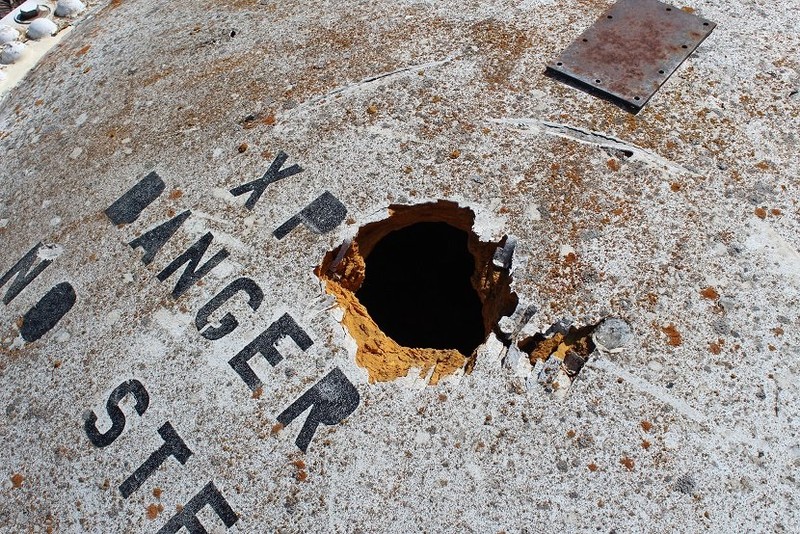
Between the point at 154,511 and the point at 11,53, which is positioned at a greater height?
the point at 11,53

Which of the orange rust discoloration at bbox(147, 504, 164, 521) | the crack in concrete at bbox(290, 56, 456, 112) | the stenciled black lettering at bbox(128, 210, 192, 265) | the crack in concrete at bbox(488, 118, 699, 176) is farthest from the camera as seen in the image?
the crack in concrete at bbox(290, 56, 456, 112)

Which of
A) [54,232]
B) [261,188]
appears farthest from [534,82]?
[54,232]

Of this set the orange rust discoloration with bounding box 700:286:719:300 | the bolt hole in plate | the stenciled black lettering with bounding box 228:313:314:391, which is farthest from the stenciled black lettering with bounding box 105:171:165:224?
the orange rust discoloration with bounding box 700:286:719:300

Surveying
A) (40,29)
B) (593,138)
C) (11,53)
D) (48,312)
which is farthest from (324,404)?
(40,29)

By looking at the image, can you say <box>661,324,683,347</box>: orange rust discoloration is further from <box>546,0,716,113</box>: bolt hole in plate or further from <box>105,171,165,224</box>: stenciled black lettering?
<box>105,171,165,224</box>: stenciled black lettering

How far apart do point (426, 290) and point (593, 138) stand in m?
2.45

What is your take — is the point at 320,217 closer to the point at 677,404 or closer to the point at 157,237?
the point at 157,237

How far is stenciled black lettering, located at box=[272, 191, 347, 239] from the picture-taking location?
329cm

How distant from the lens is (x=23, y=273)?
146 inches

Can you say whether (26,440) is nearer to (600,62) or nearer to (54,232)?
(54,232)

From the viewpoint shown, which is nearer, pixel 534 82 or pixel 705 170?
pixel 705 170

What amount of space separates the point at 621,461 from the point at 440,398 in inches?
27.2

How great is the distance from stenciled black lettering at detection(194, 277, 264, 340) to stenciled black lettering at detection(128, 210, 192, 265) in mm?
421

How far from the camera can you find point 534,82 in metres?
3.59
